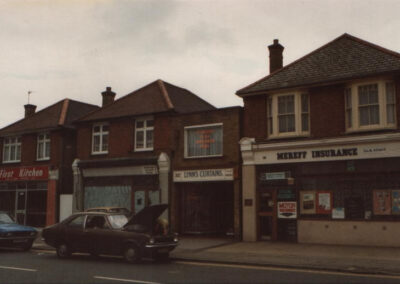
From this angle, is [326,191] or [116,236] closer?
[116,236]

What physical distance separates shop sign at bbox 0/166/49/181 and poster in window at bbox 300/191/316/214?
16090 mm

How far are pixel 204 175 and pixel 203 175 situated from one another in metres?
0.06

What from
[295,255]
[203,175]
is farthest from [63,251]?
[203,175]

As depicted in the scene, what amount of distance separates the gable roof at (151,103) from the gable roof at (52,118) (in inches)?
115

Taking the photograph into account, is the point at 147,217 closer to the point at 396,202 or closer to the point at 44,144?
the point at 396,202

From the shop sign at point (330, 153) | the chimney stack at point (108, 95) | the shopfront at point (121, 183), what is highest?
the chimney stack at point (108, 95)

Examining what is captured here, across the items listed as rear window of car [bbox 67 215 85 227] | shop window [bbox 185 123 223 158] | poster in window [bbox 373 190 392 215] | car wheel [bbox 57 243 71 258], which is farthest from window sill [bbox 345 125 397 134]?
car wheel [bbox 57 243 71 258]

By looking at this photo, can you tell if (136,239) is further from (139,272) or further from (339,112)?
(339,112)

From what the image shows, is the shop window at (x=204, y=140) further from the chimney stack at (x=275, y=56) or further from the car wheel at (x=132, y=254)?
the car wheel at (x=132, y=254)

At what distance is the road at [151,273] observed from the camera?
35.9 ft

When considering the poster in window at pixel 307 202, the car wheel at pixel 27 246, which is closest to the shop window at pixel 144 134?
the car wheel at pixel 27 246

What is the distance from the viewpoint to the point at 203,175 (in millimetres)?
22000

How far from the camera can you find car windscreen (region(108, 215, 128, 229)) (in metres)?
14.9

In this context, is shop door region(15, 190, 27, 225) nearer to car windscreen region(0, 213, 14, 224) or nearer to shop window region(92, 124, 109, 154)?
shop window region(92, 124, 109, 154)
